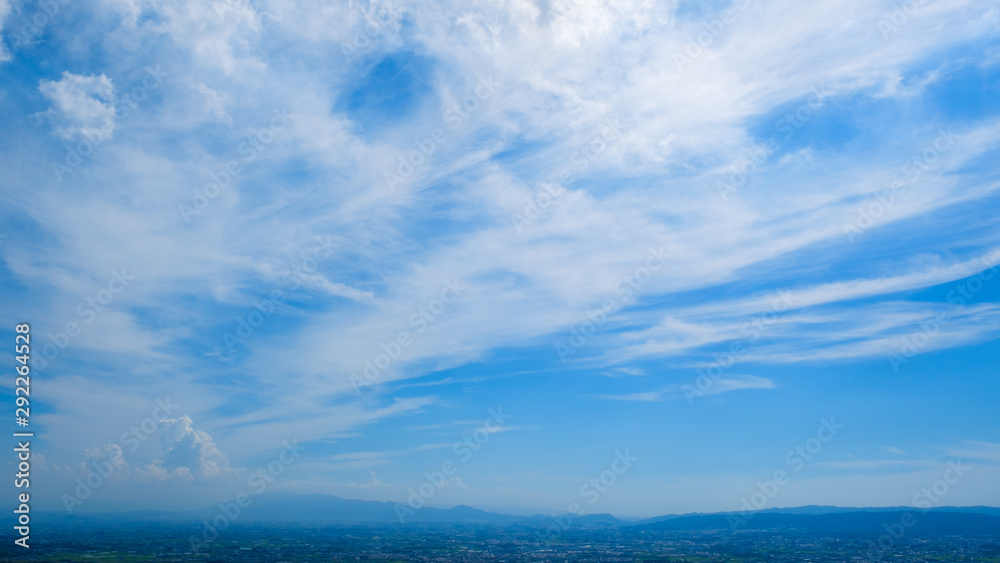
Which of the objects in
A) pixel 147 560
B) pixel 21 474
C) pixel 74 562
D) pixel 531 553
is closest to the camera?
pixel 21 474

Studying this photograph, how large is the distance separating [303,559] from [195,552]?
2372 centimetres

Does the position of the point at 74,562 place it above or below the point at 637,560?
above

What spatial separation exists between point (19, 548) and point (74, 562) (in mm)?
25485

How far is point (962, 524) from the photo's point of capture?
197 m

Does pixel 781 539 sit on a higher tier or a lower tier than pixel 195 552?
lower

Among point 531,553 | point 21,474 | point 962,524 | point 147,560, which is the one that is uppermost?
point 21,474

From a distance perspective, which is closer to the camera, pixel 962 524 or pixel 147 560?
pixel 147 560

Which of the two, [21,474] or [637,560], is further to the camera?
[637,560]

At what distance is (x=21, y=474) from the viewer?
3192cm

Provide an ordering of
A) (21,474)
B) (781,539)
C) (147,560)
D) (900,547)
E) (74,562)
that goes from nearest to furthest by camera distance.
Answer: (21,474) → (74,562) → (147,560) → (900,547) → (781,539)

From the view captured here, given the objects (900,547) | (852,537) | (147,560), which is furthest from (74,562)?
(852,537)

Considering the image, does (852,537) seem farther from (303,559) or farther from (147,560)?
(147,560)

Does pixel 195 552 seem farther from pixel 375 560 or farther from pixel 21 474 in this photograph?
pixel 21 474

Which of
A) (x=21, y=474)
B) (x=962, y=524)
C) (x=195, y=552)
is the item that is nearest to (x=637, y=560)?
(x=195, y=552)
